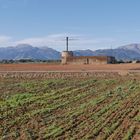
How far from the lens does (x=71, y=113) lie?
21.1 metres

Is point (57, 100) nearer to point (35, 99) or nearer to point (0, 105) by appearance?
point (35, 99)

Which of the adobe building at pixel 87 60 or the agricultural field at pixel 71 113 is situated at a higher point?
the adobe building at pixel 87 60

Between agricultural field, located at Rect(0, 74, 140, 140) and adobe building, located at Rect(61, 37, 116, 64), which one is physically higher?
adobe building, located at Rect(61, 37, 116, 64)

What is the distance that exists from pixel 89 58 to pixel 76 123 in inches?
2349

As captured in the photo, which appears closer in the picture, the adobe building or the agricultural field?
the agricultural field

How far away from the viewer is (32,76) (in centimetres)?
4484

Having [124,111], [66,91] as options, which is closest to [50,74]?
[66,91]

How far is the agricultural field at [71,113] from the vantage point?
55.8 feet

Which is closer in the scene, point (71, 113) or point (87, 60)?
point (71, 113)

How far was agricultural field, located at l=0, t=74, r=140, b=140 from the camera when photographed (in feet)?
55.8

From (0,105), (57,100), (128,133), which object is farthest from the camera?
(57,100)

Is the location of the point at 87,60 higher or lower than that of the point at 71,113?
higher

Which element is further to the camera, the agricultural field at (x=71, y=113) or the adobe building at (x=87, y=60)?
the adobe building at (x=87, y=60)

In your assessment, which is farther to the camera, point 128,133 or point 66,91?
point 66,91
